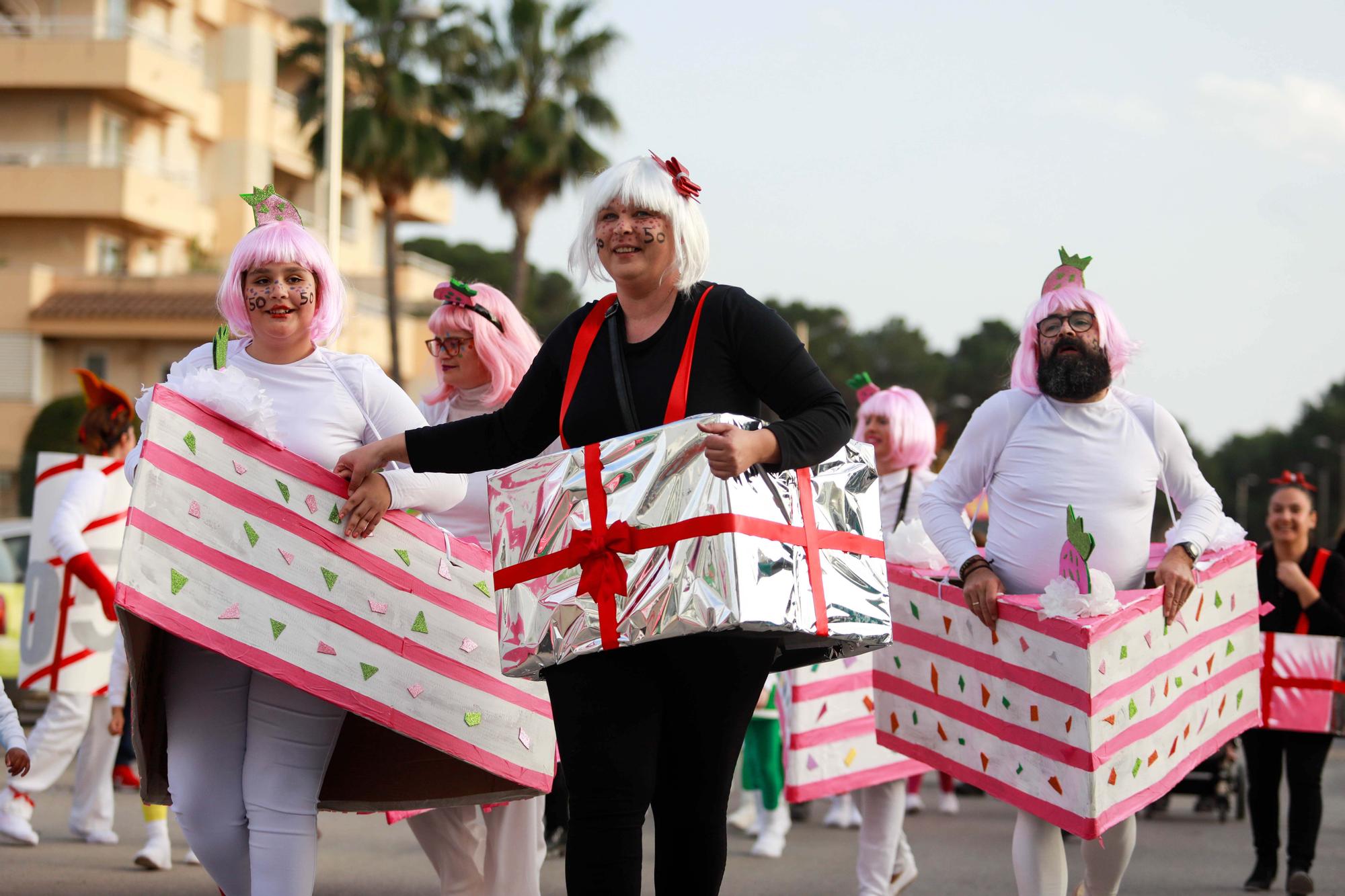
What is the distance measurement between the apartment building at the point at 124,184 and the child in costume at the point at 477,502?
33.4 metres

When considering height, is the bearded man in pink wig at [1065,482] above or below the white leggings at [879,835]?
above

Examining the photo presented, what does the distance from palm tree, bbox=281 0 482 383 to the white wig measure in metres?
32.2

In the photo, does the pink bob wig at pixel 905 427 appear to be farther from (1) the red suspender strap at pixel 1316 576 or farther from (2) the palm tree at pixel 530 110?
(2) the palm tree at pixel 530 110

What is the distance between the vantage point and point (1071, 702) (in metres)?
4.90

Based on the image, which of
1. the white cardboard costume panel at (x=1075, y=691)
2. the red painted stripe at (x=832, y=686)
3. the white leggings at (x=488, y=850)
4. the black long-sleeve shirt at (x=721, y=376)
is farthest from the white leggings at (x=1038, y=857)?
the black long-sleeve shirt at (x=721, y=376)

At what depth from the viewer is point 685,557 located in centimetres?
371

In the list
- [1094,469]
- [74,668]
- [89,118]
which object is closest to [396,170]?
[89,118]

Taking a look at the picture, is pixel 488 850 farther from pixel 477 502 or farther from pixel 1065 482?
pixel 1065 482

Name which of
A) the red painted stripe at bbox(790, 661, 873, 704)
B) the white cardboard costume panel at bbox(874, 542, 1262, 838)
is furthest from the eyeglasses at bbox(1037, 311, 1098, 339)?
the red painted stripe at bbox(790, 661, 873, 704)

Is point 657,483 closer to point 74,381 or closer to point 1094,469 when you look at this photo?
point 1094,469

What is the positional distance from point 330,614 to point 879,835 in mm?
2923

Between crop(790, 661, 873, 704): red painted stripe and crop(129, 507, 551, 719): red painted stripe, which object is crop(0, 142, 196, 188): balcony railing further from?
crop(129, 507, 551, 719): red painted stripe

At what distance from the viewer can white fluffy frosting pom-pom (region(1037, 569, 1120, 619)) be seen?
4887mm

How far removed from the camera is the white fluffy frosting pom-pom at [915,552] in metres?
Result: 6.08
